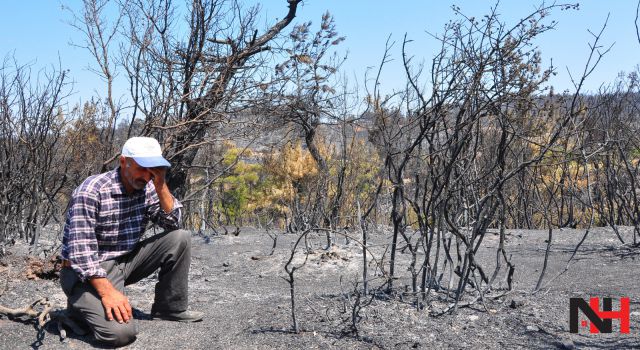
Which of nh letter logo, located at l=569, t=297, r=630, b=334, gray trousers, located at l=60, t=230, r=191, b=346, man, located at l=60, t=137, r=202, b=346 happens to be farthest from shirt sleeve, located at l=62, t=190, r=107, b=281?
nh letter logo, located at l=569, t=297, r=630, b=334

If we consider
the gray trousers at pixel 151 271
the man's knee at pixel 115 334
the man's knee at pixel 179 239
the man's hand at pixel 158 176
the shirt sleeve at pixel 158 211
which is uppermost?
the man's hand at pixel 158 176

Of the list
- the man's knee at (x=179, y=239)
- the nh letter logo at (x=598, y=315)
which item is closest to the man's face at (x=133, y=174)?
the man's knee at (x=179, y=239)

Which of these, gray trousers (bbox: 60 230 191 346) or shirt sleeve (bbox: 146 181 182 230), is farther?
shirt sleeve (bbox: 146 181 182 230)

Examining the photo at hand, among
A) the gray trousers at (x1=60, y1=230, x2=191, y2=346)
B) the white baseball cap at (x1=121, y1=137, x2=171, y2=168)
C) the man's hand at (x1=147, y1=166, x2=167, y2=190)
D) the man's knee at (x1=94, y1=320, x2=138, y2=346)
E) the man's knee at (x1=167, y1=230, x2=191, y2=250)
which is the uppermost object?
the white baseball cap at (x1=121, y1=137, x2=171, y2=168)

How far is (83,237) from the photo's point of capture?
338cm

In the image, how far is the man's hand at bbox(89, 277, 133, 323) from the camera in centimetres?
332

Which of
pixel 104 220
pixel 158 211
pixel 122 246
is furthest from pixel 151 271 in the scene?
pixel 104 220

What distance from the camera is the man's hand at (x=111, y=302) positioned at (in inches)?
131

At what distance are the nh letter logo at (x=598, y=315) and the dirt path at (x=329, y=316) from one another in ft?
0.17

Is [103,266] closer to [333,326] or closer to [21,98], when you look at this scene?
[333,326]

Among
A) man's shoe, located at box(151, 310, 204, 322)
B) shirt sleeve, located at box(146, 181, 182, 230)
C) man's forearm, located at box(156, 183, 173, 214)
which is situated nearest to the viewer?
man's forearm, located at box(156, 183, 173, 214)

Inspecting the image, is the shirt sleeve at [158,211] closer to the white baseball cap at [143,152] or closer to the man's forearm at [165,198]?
the man's forearm at [165,198]

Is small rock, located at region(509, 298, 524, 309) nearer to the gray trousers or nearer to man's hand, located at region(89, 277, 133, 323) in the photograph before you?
the gray trousers

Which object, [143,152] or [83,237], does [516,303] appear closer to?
[143,152]
